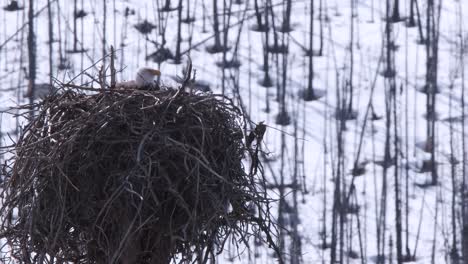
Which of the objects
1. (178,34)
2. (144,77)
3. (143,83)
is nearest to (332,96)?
(178,34)

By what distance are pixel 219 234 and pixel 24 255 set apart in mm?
1288

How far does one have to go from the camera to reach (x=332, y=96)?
27250mm

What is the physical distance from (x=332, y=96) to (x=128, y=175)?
Result: 19.7m

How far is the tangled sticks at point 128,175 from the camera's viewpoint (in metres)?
7.85

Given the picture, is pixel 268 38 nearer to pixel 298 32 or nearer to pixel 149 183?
pixel 298 32

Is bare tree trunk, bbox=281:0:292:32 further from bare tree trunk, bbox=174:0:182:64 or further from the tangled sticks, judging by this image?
the tangled sticks

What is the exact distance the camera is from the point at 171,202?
8.11m

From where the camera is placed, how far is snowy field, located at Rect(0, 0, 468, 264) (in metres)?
23.5

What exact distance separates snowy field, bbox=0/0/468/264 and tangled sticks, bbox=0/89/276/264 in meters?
12.5

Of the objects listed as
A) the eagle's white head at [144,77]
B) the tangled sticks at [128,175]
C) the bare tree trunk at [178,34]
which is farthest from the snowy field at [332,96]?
the tangled sticks at [128,175]

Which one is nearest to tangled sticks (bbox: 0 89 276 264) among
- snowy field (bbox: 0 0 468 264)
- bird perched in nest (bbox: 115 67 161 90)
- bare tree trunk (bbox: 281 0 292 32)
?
bird perched in nest (bbox: 115 67 161 90)

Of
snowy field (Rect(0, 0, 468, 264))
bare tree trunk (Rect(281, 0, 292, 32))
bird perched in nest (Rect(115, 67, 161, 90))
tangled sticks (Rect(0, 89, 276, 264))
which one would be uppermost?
bare tree trunk (Rect(281, 0, 292, 32))

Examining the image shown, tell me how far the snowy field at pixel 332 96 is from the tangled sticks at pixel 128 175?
12473mm

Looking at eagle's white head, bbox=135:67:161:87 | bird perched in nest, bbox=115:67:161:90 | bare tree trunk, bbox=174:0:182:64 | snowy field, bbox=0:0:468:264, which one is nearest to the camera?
bird perched in nest, bbox=115:67:161:90
